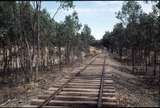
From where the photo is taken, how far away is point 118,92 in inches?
Result: 578

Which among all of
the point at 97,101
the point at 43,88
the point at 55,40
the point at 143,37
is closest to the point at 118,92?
the point at 97,101

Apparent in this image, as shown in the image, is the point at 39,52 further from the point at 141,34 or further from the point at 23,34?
the point at 141,34

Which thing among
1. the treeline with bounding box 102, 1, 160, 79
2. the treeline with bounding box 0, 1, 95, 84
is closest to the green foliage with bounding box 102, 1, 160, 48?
the treeline with bounding box 102, 1, 160, 79

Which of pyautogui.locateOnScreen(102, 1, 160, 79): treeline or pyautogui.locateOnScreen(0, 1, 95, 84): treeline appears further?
pyautogui.locateOnScreen(102, 1, 160, 79): treeline

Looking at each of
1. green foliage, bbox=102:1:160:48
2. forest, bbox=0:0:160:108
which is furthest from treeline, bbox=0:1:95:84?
green foliage, bbox=102:1:160:48

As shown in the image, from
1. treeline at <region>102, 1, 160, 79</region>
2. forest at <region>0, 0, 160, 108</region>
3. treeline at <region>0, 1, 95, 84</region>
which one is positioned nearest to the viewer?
forest at <region>0, 0, 160, 108</region>

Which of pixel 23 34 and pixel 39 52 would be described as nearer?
pixel 23 34

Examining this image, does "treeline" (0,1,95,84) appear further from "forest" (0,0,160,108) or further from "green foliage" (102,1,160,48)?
"green foliage" (102,1,160,48)

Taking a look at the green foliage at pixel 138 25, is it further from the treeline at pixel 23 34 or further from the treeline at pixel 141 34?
the treeline at pixel 23 34

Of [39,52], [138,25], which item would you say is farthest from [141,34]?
[39,52]

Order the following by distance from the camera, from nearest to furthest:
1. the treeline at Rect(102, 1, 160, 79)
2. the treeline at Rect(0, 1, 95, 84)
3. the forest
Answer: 1. the forest
2. the treeline at Rect(0, 1, 95, 84)
3. the treeline at Rect(102, 1, 160, 79)

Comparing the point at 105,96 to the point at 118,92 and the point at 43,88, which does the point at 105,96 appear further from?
the point at 43,88

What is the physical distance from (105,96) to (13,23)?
1090 cm

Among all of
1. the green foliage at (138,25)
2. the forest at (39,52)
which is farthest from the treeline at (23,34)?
the green foliage at (138,25)
